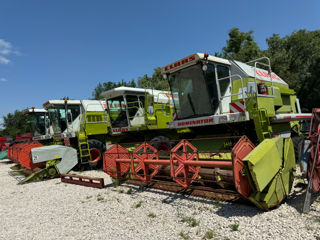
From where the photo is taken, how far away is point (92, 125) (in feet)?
32.4

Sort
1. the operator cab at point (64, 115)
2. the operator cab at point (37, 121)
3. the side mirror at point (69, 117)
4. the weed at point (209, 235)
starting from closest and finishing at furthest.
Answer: the weed at point (209, 235) → the operator cab at point (64, 115) → the side mirror at point (69, 117) → the operator cab at point (37, 121)

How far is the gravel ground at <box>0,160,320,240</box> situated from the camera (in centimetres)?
286

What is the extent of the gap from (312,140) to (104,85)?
38314 millimetres

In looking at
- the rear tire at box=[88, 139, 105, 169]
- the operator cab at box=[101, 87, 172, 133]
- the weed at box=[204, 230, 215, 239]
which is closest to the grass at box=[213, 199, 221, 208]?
the weed at box=[204, 230, 215, 239]

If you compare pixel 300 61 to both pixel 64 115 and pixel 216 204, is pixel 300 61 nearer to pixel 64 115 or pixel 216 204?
pixel 64 115

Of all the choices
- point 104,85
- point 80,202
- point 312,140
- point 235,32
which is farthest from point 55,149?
point 104,85

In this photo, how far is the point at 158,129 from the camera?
8758 mm

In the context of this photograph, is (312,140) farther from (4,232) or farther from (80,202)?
(4,232)

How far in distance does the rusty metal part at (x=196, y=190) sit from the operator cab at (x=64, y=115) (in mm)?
5905

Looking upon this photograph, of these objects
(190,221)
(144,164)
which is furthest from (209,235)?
(144,164)

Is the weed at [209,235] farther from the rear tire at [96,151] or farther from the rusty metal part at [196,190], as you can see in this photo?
the rear tire at [96,151]

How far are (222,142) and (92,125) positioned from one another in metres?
6.09

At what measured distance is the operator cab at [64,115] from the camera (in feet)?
34.1

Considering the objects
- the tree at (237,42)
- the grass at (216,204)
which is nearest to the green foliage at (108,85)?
the tree at (237,42)
